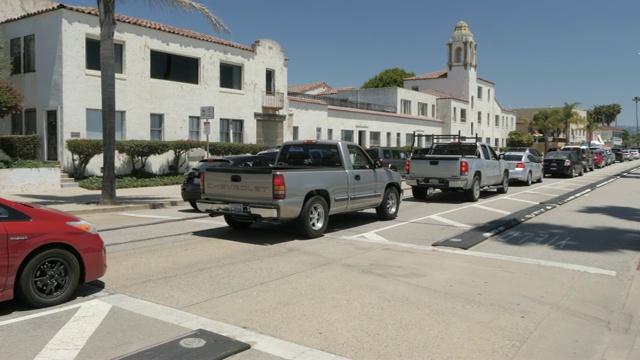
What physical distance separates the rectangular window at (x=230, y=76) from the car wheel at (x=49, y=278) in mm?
23256

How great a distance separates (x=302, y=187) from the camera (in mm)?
9922

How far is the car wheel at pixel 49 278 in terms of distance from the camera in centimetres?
561

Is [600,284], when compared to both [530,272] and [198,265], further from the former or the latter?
[198,265]

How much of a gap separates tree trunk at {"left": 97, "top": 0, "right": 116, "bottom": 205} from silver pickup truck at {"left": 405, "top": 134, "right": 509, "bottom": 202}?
355 inches

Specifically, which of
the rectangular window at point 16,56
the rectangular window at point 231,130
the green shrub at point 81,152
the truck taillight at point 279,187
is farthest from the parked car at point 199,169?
the rectangular window at point 231,130

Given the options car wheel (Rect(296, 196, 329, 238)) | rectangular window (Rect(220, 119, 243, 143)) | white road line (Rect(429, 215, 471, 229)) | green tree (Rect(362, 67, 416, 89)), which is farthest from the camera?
green tree (Rect(362, 67, 416, 89))

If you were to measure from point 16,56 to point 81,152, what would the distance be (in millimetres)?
6457

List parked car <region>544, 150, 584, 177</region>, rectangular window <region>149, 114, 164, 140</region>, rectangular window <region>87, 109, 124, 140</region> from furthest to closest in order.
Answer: parked car <region>544, 150, 584, 177</region>, rectangular window <region>149, 114, 164, 140</region>, rectangular window <region>87, 109, 124, 140</region>

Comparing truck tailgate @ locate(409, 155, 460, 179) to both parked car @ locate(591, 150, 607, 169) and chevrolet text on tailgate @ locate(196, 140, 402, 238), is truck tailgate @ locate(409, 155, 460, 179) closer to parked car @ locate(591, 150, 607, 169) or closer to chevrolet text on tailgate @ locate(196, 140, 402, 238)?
chevrolet text on tailgate @ locate(196, 140, 402, 238)

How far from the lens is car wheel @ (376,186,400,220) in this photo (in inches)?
503

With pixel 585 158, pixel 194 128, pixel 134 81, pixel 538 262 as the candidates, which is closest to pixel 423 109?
pixel 585 158

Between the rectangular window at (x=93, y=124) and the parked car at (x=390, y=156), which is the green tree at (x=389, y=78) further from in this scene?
the rectangular window at (x=93, y=124)

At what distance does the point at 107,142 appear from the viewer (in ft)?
51.9

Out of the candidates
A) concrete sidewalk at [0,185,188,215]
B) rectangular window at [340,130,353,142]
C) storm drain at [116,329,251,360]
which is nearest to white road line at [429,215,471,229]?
concrete sidewalk at [0,185,188,215]
